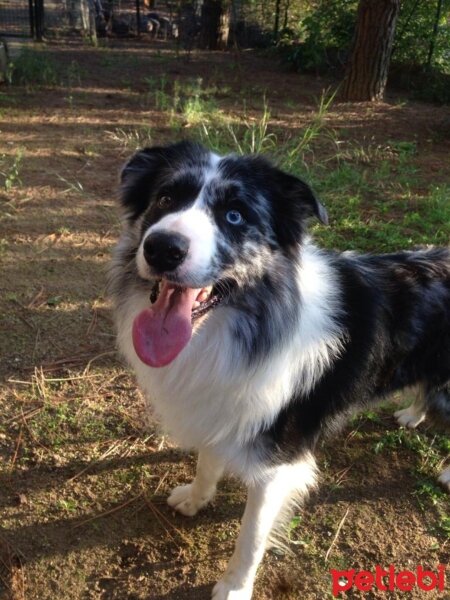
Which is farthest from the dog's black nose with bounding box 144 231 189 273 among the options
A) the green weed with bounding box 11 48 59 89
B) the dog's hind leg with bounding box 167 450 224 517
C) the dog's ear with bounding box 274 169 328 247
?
the green weed with bounding box 11 48 59 89

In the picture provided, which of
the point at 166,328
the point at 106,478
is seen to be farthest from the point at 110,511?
the point at 166,328

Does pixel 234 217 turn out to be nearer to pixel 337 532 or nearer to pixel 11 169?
pixel 337 532

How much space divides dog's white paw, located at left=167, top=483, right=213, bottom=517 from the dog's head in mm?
1100

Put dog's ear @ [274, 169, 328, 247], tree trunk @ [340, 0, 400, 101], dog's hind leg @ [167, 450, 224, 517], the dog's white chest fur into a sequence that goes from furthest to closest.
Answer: tree trunk @ [340, 0, 400, 101]
dog's hind leg @ [167, 450, 224, 517]
dog's ear @ [274, 169, 328, 247]
the dog's white chest fur

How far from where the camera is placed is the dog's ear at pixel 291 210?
7.33 ft

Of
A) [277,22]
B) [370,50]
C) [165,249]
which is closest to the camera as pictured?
[165,249]

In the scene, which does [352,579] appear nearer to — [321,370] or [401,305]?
[321,370]

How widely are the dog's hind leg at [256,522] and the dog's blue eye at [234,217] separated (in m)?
1.02

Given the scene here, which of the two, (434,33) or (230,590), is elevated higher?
(434,33)

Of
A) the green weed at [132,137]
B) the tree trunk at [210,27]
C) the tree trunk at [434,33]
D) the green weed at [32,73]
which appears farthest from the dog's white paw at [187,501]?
the tree trunk at [210,27]

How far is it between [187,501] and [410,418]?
4.80 feet

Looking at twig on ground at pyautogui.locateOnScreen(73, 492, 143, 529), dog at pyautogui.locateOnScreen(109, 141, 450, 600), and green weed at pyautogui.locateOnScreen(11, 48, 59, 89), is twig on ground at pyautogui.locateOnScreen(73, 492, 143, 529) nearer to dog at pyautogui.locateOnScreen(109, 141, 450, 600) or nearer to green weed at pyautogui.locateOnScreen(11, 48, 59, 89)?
dog at pyautogui.locateOnScreen(109, 141, 450, 600)

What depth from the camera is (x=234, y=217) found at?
211cm

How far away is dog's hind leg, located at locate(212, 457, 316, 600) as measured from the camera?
7.42ft
